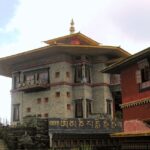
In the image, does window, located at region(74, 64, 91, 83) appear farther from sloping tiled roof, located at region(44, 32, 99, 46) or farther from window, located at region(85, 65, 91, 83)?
sloping tiled roof, located at region(44, 32, 99, 46)

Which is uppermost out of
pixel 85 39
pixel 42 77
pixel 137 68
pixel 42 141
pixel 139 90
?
pixel 85 39

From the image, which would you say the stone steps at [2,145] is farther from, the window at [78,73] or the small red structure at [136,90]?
the window at [78,73]

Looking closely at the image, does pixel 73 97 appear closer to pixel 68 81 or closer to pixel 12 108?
pixel 68 81

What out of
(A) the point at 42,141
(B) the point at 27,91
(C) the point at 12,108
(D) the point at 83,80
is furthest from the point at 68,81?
(A) the point at 42,141

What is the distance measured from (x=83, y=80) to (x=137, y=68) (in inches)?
793

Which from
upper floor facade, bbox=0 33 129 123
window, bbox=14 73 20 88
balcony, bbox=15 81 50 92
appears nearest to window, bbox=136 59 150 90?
upper floor facade, bbox=0 33 129 123

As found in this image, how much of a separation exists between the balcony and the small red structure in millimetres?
19177

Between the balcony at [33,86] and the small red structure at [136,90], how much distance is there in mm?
19177

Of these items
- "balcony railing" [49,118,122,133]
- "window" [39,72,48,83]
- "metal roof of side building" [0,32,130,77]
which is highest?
"metal roof of side building" [0,32,130,77]

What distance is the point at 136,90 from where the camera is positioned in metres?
20.8

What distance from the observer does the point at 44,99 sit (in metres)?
41.1

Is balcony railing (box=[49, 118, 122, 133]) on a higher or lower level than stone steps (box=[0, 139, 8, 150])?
higher

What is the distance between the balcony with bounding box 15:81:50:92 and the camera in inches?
1593

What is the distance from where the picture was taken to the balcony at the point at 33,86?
133 feet
